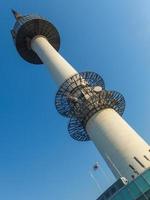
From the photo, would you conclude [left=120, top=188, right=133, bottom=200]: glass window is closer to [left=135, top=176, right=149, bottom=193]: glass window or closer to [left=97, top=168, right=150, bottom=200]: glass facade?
[left=97, top=168, right=150, bottom=200]: glass facade

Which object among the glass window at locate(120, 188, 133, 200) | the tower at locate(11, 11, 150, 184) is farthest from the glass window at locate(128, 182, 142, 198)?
the tower at locate(11, 11, 150, 184)

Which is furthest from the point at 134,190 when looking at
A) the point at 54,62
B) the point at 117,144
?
the point at 54,62

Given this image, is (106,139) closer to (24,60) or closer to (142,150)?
(142,150)

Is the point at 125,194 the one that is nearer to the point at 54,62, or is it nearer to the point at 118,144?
the point at 118,144

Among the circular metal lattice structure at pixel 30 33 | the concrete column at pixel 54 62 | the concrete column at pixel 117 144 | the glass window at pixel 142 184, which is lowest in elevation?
the glass window at pixel 142 184

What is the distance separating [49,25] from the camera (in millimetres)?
88062

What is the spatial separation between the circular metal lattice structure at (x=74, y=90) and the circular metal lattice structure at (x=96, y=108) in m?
2.02

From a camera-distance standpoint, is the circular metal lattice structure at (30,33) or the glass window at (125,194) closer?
the glass window at (125,194)

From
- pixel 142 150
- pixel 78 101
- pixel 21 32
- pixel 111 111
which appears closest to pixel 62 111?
pixel 78 101

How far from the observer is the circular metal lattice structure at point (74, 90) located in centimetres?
6128

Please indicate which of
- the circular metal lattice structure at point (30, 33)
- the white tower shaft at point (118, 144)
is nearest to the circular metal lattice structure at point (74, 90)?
the white tower shaft at point (118, 144)

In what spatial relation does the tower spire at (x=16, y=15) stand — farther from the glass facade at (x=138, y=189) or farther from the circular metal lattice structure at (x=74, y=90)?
the glass facade at (x=138, y=189)

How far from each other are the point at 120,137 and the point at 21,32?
47.3m

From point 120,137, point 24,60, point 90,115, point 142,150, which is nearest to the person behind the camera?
point 142,150
